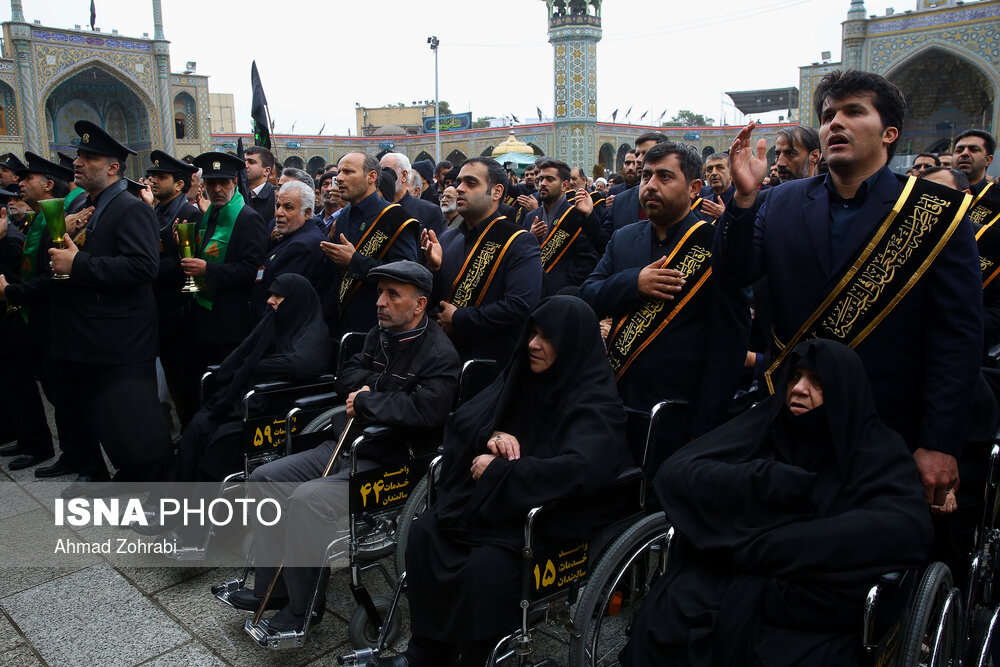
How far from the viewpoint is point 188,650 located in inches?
110

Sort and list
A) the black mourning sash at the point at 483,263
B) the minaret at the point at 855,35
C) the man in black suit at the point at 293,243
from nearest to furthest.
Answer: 1. the black mourning sash at the point at 483,263
2. the man in black suit at the point at 293,243
3. the minaret at the point at 855,35

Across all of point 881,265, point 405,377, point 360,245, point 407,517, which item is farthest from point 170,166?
point 881,265

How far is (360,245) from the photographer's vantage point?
171 inches

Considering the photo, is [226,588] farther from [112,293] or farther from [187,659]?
[112,293]

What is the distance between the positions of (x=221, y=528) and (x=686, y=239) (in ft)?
8.13

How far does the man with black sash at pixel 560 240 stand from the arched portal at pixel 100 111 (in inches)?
1119

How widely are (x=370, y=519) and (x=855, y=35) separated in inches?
1044

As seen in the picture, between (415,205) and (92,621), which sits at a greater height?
(415,205)

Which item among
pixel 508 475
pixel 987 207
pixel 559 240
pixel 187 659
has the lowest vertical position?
pixel 187 659

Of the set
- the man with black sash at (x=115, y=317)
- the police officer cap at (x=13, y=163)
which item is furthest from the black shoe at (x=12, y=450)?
the police officer cap at (x=13, y=163)

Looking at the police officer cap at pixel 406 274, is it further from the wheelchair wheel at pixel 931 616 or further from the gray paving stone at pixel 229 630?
the wheelchair wheel at pixel 931 616

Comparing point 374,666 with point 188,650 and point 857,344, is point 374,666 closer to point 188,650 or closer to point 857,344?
point 188,650

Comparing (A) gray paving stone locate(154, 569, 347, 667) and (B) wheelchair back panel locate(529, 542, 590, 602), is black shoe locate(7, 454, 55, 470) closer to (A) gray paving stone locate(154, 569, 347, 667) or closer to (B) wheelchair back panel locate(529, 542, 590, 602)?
(A) gray paving stone locate(154, 569, 347, 667)

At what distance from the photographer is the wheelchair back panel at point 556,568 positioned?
2295 mm
